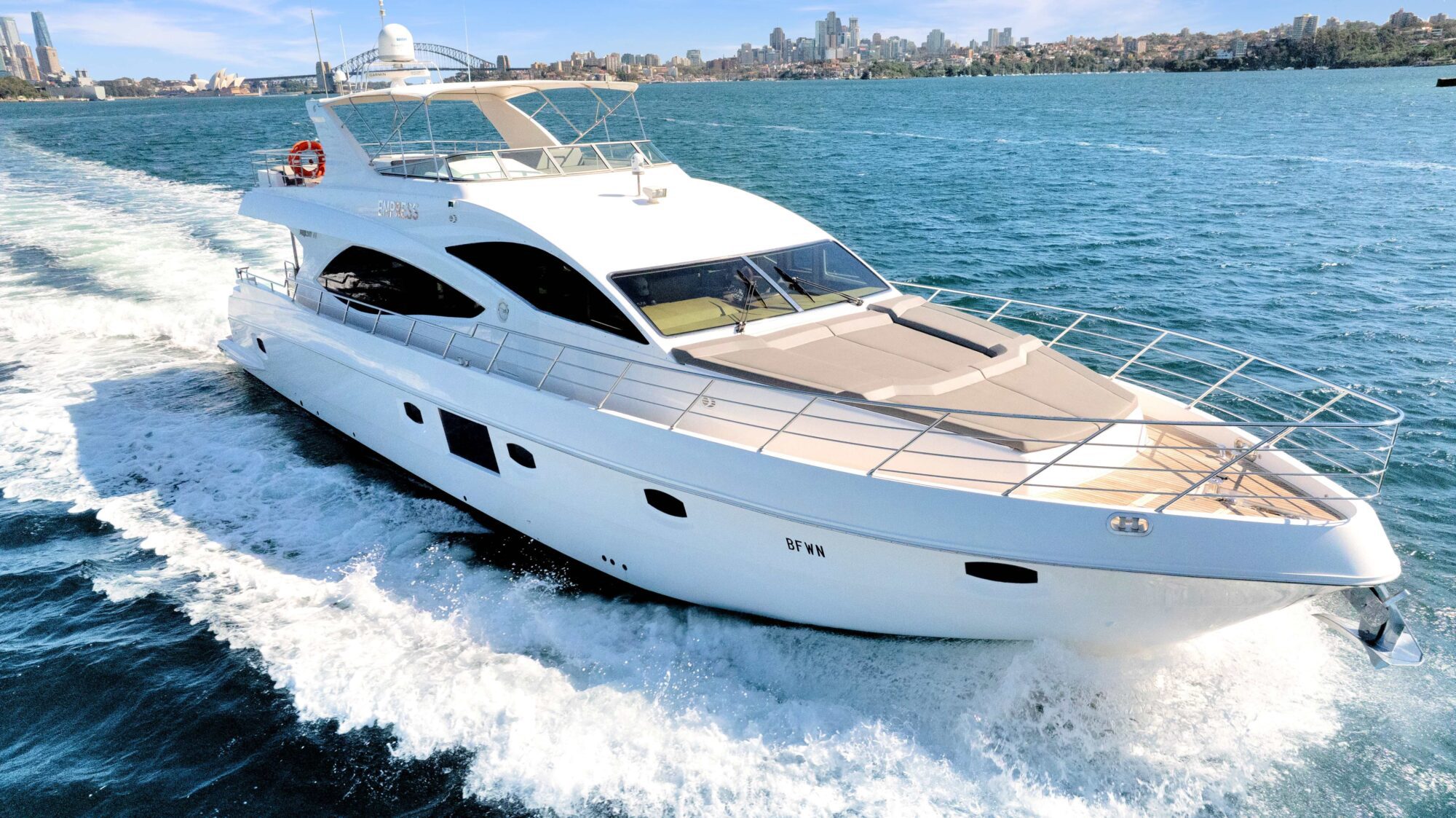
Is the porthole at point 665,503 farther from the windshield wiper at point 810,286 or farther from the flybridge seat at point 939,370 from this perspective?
the windshield wiper at point 810,286

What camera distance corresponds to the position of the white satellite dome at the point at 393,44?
31.0 feet

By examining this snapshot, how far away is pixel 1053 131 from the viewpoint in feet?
147

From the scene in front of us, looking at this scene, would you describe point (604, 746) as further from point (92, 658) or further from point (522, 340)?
point (92, 658)

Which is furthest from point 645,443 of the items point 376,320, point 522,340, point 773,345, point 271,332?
point 271,332

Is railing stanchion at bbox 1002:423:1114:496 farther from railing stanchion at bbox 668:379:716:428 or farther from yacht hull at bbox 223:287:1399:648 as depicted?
railing stanchion at bbox 668:379:716:428

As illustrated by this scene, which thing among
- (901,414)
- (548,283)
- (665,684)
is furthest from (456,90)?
(665,684)

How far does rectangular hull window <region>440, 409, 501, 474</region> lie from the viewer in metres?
6.87

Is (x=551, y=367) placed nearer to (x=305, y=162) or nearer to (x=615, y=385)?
(x=615, y=385)

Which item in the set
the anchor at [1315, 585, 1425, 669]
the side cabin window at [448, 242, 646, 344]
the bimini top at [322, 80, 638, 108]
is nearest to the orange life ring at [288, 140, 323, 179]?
the bimini top at [322, 80, 638, 108]

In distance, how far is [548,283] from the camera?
6.66 meters

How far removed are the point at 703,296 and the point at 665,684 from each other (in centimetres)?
280

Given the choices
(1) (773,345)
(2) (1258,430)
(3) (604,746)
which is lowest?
(3) (604,746)

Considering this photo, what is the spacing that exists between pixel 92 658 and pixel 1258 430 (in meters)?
8.84

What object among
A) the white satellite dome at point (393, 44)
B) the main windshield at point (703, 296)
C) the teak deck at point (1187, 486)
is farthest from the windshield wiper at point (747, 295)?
the white satellite dome at point (393, 44)
